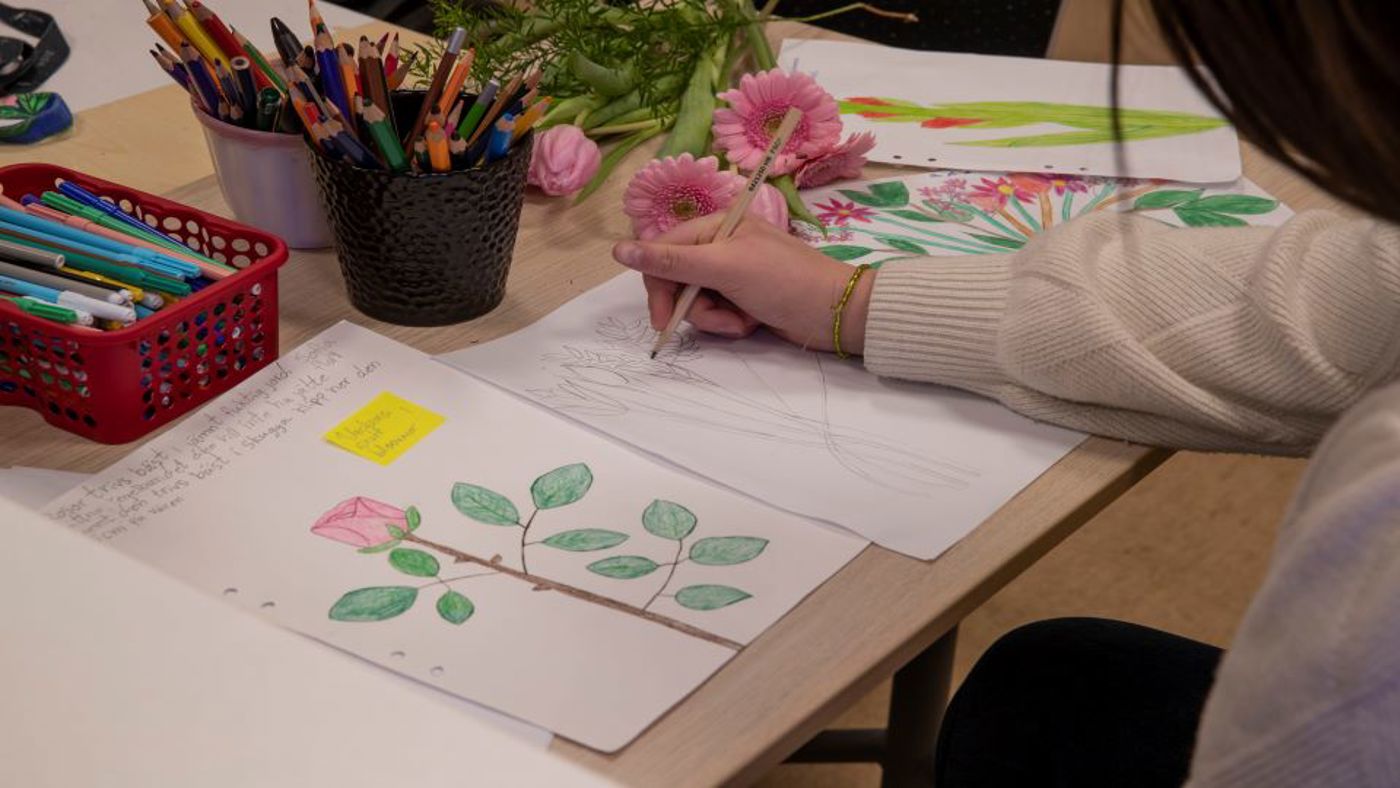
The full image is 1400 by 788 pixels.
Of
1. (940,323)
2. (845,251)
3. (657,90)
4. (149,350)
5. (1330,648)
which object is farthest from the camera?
(657,90)

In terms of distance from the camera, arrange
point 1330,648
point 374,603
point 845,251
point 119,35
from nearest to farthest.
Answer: point 1330,648
point 374,603
point 845,251
point 119,35

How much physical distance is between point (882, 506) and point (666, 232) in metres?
0.27

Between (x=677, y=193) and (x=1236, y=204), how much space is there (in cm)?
41

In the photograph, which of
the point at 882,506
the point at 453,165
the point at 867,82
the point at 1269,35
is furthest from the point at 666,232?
the point at 1269,35

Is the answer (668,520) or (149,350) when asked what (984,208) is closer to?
(668,520)

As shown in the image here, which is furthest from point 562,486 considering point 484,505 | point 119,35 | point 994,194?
point 119,35

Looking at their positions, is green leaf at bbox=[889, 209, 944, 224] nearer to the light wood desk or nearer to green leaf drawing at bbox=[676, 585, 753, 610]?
the light wood desk

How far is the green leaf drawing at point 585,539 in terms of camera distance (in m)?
0.76

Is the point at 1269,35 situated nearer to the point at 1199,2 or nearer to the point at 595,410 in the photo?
the point at 1199,2

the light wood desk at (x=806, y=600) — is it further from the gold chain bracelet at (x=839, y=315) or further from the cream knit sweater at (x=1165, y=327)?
the gold chain bracelet at (x=839, y=315)

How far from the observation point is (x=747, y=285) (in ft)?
3.07

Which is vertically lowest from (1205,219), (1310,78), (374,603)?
(374,603)

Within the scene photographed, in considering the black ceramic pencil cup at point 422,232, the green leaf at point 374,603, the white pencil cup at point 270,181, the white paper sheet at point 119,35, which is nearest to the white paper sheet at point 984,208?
the black ceramic pencil cup at point 422,232

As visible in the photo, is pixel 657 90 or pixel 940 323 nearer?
pixel 940 323
